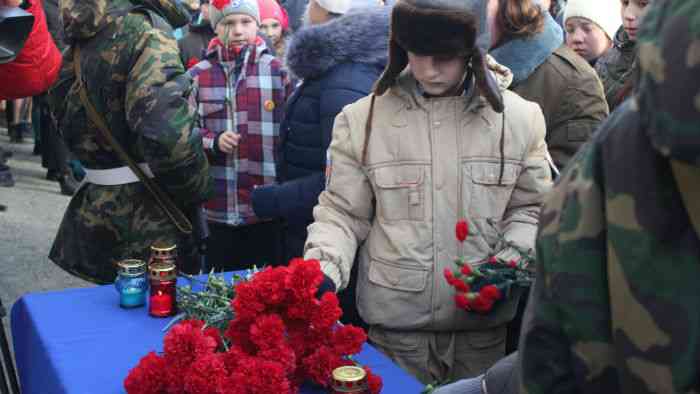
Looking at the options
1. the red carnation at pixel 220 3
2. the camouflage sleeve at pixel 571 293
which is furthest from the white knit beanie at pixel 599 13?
the camouflage sleeve at pixel 571 293

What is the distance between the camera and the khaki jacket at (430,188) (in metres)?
2.34

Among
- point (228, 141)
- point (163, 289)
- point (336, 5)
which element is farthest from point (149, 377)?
point (228, 141)

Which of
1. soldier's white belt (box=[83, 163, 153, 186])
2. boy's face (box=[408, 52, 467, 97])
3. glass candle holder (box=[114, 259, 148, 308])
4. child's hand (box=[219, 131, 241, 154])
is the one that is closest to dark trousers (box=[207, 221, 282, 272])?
child's hand (box=[219, 131, 241, 154])

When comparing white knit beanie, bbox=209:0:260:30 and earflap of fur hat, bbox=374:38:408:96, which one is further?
white knit beanie, bbox=209:0:260:30

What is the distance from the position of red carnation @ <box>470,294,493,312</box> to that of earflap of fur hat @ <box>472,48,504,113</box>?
0.55 m

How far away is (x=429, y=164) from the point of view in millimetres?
2334

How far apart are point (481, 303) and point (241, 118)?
2.00 metres

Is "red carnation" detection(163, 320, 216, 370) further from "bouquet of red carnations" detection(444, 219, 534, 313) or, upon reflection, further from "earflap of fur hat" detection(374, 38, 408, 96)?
"earflap of fur hat" detection(374, 38, 408, 96)

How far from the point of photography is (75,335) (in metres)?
2.33

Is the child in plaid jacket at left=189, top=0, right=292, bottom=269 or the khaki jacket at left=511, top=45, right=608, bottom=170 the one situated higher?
the khaki jacket at left=511, top=45, right=608, bottom=170

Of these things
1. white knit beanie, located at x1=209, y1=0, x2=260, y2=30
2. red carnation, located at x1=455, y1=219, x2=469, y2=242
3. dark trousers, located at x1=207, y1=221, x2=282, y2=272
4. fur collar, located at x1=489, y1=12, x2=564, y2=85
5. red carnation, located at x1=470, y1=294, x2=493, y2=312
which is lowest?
dark trousers, located at x1=207, y1=221, x2=282, y2=272

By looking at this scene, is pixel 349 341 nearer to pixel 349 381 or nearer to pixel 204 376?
pixel 349 381

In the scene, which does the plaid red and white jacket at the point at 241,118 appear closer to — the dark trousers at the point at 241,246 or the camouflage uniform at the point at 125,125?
the dark trousers at the point at 241,246

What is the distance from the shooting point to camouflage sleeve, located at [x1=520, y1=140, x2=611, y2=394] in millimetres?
828
